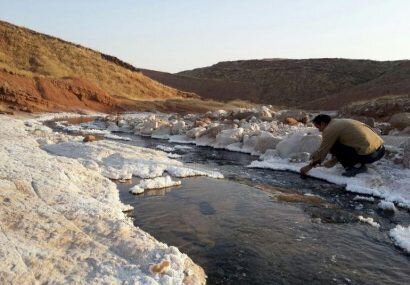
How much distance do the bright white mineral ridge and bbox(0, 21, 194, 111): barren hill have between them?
35.3m

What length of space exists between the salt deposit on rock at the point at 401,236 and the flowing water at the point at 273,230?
14 centimetres

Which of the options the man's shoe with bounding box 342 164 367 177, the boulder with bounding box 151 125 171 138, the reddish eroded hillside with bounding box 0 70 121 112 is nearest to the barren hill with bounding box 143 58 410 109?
the reddish eroded hillside with bounding box 0 70 121 112

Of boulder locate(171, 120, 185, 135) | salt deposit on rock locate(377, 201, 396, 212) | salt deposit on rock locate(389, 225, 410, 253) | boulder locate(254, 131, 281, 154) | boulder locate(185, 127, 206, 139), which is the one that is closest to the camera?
salt deposit on rock locate(389, 225, 410, 253)

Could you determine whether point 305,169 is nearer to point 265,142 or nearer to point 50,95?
point 265,142

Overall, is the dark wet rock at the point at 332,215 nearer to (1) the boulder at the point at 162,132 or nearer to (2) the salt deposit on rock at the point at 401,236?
(2) the salt deposit on rock at the point at 401,236

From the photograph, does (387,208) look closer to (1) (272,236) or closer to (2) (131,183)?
(1) (272,236)

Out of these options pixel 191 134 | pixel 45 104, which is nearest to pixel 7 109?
pixel 45 104

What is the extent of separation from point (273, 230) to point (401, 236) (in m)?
2.17

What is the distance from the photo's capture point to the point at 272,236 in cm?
779

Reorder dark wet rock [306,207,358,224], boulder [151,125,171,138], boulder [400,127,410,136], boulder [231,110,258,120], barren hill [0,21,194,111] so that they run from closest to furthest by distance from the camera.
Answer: dark wet rock [306,207,358,224] < boulder [400,127,410,136] < boulder [151,125,171,138] < boulder [231,110,258,120] < barren hill [0,21,194,111]

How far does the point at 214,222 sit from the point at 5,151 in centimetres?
583

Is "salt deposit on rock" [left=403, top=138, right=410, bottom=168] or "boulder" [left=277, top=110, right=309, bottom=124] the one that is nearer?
"salt deposit on rock" [left=403, top=138, right=410, bottom=168]

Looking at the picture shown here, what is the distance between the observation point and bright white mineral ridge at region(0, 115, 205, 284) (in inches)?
212

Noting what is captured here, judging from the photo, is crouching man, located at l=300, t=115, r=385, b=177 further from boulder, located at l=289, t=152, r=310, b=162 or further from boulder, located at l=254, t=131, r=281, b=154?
boulder, located at l=254, t=131, r=281, b=154
